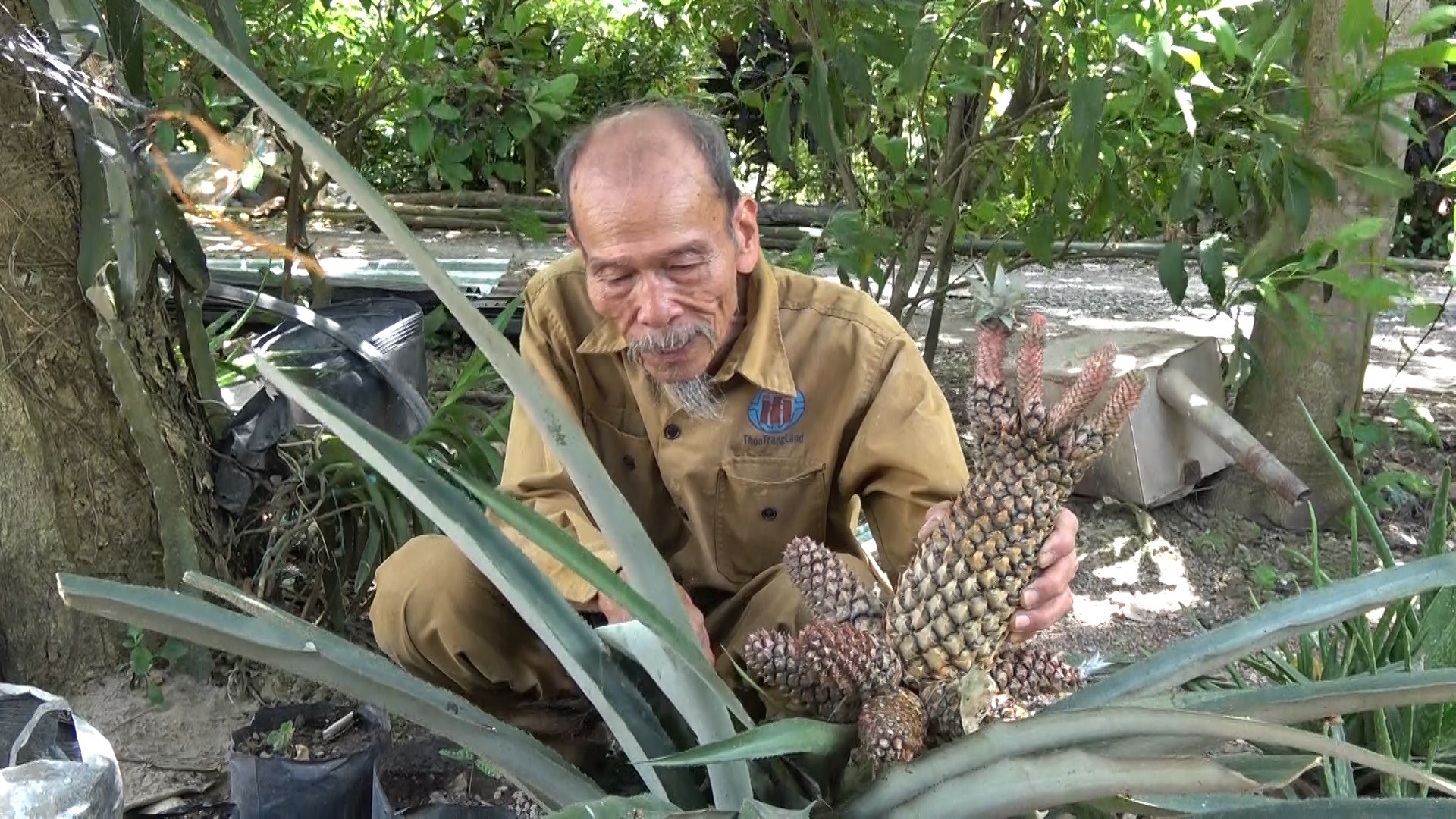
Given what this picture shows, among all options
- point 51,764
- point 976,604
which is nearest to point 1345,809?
→ point 976,604

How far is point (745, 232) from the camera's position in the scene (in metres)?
1.79

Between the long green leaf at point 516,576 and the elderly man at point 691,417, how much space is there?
42cm

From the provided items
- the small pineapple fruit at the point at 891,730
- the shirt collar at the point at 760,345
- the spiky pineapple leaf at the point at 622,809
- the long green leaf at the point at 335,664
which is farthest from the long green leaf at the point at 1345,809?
the shirt collar at the point at 760,345

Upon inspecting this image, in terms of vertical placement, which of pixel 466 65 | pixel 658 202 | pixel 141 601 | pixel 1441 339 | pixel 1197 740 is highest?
pixel 466 65

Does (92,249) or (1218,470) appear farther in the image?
(1218,470)

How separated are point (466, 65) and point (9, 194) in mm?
1448

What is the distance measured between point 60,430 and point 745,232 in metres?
1.47

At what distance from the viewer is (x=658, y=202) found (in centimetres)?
158

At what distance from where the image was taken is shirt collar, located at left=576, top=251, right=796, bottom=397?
1.81 meters

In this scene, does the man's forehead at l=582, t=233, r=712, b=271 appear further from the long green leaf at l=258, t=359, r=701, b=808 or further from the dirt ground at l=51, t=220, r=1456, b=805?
the dirt ground at l=51, t=220, r=1456, b=805

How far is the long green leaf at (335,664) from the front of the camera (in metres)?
0.95

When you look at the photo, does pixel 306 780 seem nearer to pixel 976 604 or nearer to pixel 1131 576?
pixel 976 604

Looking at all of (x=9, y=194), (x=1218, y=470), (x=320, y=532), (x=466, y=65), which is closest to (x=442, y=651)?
(x=320, y=532)

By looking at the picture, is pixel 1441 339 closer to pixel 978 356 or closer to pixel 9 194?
pixel 978 356
